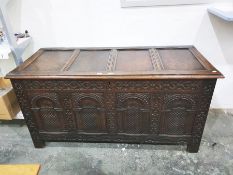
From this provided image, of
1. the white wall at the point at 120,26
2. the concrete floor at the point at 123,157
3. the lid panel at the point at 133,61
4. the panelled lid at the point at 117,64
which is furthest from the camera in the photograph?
the white wall at the point at 120,26

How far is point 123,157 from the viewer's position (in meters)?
1.78

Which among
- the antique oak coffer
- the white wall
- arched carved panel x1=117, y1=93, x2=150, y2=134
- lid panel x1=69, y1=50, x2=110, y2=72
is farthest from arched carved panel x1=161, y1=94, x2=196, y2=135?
the white wall

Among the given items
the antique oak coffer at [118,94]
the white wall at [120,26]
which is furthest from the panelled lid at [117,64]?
the white wall at [120,26]

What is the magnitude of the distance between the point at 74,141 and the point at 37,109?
461 millimetres

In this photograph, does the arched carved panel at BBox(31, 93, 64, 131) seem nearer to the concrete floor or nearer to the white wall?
the concrete floor

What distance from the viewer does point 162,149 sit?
183 centimetres

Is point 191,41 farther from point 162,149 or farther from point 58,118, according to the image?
point 58,118

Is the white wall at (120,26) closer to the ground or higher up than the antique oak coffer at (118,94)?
higher up

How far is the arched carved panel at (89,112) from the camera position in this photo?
158 centimetres

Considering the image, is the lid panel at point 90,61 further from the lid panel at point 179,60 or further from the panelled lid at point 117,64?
the lid panel at point 179,60

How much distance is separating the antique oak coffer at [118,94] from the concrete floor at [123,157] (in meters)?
0.10

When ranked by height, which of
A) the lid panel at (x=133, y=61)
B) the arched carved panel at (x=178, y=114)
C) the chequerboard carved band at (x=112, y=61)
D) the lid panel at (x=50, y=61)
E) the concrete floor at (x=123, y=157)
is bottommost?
the concrete floor at (x=123, y=157)

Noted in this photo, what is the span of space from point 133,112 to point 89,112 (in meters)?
0.35

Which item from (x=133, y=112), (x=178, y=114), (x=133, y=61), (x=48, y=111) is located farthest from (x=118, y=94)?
(x=48, y=111)
